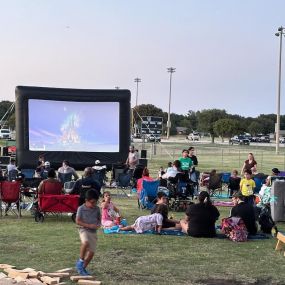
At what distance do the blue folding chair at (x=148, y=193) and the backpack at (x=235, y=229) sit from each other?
13.3 feet

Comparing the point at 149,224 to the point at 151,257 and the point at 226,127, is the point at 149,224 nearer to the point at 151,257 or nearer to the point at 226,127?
the point at 151,257

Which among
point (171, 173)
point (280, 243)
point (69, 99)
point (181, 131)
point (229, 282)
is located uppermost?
point (181, 131)

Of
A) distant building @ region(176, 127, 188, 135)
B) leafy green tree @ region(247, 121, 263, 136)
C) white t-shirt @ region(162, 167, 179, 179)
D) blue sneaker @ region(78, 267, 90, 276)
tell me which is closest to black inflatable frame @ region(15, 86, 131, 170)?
white t-shirt @ region(162, 167, 179, 179)

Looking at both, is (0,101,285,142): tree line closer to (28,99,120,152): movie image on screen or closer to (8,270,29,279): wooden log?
(28,99,120,152): movie image on screen

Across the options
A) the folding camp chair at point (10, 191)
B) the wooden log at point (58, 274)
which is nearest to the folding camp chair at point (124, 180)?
the folding camp chair at point (10, 191)

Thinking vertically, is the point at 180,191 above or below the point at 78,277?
above

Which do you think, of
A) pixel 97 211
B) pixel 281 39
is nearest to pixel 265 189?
pixel 97 211

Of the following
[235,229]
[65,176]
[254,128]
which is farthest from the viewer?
[254,128]

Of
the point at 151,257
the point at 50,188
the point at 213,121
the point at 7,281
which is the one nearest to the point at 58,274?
the point at 7,281

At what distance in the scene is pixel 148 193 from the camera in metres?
14.4

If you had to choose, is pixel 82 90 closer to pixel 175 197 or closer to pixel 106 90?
pixel 106 90

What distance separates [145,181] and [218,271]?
263 inches

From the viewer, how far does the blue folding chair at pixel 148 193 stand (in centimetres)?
1438

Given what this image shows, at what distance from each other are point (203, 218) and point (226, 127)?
2822 inches
